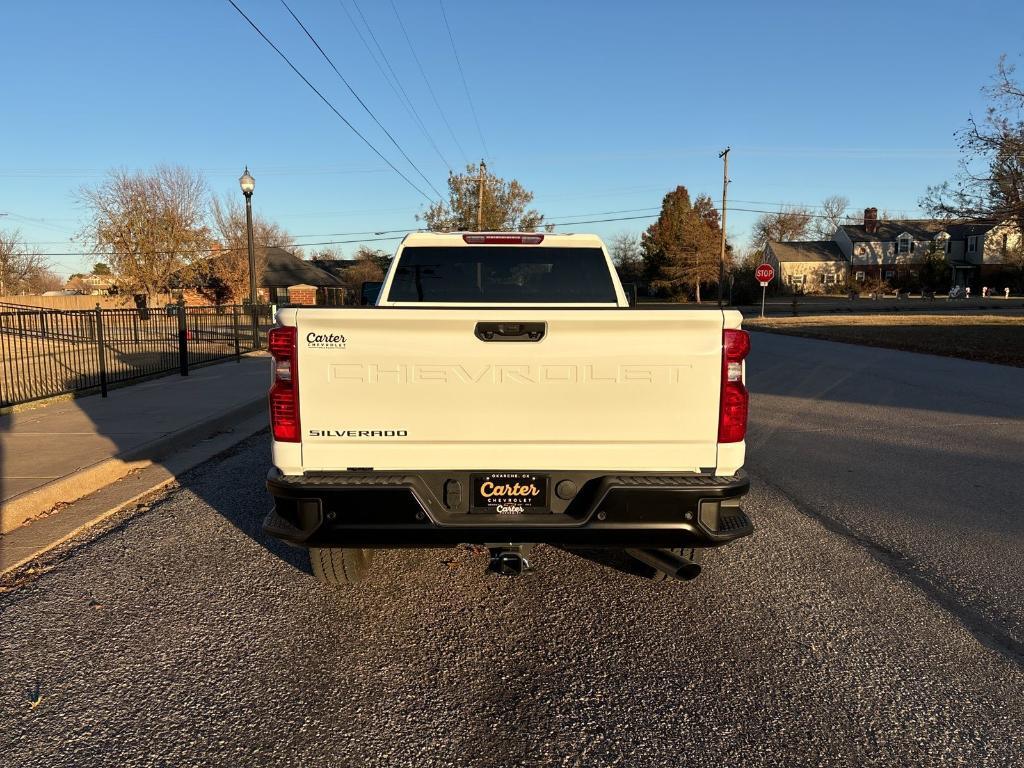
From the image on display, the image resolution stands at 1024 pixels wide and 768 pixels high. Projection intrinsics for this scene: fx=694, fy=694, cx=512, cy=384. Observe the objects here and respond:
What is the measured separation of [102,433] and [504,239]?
19.1ft

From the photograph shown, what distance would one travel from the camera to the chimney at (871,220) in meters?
76.2

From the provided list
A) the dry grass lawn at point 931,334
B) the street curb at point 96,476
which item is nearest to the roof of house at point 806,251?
the dry grass lawn at point 931,334

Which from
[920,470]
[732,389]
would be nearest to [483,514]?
[732,389]

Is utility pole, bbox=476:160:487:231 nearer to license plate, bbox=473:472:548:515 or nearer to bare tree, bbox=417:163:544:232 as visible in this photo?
bare tree, bbox=417:163:544:232

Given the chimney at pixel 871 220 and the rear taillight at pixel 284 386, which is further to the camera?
the chimney at pixel 871 220

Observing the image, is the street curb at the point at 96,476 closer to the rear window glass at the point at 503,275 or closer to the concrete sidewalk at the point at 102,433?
the concrete sidewalk at the point at 102,433

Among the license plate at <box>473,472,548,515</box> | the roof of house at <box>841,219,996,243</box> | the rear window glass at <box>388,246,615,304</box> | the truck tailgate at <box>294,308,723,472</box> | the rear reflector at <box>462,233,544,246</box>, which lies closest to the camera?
the truck tailgate at <box>294,308,723,472</box>

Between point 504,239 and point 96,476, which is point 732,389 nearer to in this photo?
point 504,239

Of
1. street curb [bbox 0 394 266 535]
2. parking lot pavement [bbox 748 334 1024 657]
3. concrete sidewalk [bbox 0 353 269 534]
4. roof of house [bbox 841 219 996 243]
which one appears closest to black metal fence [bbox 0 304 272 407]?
concrete sidewalk [bbox 0 353 269 534]

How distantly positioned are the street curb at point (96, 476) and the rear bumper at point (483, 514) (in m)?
3.23

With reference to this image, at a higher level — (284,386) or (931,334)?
(284,386)

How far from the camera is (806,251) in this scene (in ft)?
259

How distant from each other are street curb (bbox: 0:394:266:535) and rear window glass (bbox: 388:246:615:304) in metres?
3.31

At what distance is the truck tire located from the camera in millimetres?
3875
